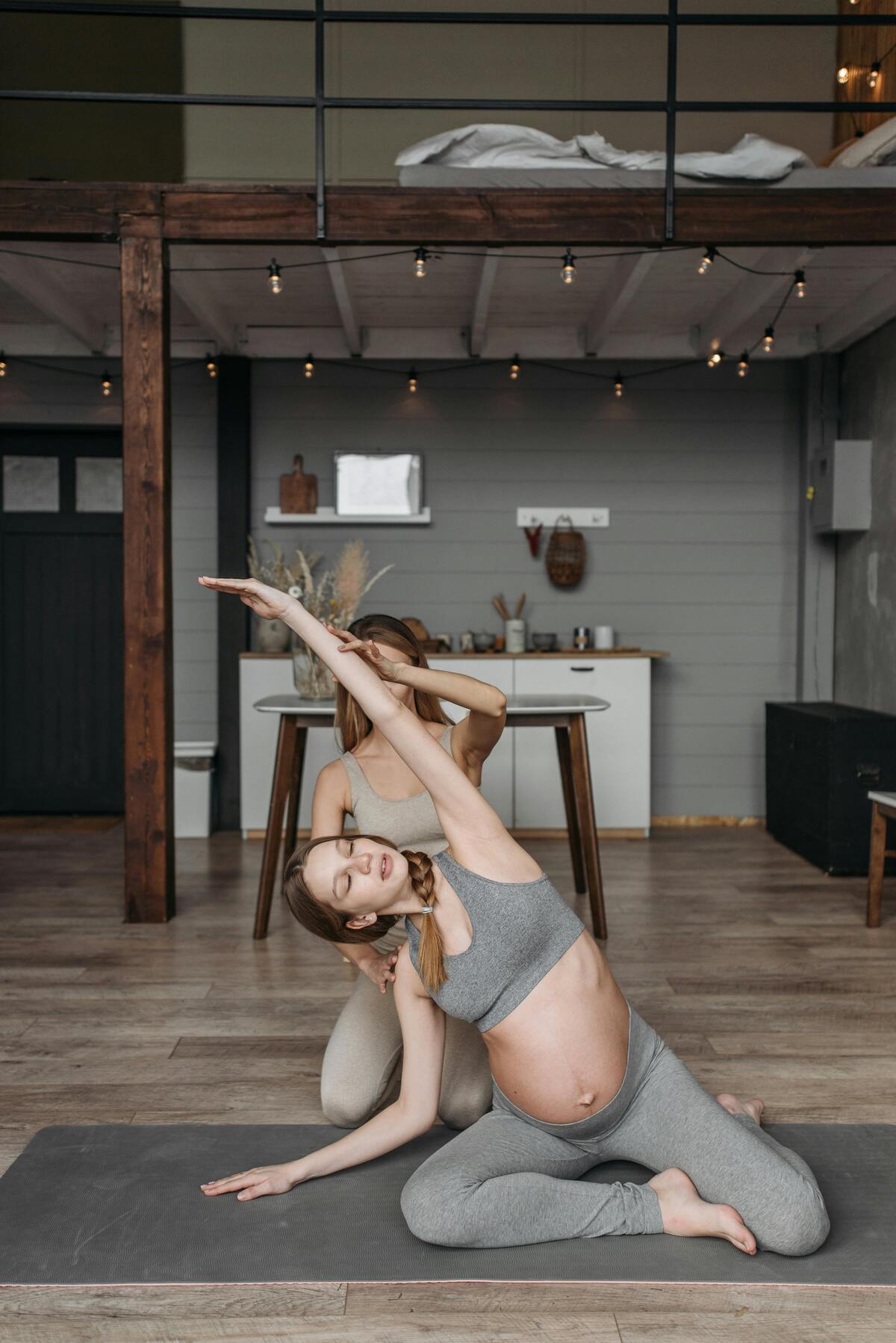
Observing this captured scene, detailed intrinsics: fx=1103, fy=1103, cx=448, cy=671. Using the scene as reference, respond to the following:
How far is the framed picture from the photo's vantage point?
6828 millimetres

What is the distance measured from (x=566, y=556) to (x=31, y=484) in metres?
3.42

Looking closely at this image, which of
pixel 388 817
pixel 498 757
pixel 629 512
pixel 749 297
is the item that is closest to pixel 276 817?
pixel 388 817

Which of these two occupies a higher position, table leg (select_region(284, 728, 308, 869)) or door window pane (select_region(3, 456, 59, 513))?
door window pane (select_region(3, 456, 59, 513))

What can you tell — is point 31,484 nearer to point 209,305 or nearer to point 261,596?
point 209,305

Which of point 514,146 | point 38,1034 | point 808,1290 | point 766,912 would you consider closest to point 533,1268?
point 808,1290

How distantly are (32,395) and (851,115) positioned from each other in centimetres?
502

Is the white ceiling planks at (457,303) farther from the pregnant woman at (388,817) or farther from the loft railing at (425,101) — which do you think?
the pregnant woman at (388,817)

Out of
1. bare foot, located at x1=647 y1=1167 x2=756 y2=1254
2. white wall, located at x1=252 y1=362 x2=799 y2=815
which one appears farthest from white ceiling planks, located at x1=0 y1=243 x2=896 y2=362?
Result: bare foot, located at x1=647 y1=1167 x2=756 y2=1254

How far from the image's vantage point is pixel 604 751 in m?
6.45

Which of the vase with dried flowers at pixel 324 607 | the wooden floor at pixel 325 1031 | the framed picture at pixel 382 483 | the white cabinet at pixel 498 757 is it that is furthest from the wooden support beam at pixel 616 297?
the wooden floor at pixel 325 1031

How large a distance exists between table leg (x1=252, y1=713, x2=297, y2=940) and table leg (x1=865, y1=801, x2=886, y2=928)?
2.40 meters

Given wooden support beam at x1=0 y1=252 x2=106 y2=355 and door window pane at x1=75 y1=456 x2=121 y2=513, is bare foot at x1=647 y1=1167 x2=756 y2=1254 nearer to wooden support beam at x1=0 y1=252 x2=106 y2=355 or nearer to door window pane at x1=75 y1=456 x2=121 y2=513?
wooden support beam at x1=0 y1=252 x2=106 y2=355

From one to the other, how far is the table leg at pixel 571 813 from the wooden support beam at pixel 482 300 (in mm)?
2189

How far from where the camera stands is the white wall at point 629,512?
22.6 ft
